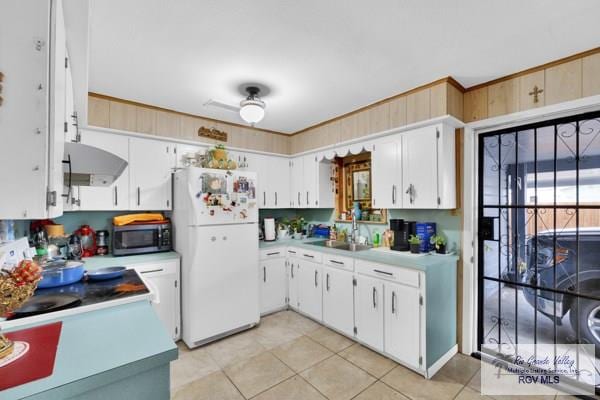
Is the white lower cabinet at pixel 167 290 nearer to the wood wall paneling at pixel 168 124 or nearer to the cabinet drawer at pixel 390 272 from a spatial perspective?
the wood wall paneling at pixel 168 124

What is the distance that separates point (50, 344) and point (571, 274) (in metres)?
3.17

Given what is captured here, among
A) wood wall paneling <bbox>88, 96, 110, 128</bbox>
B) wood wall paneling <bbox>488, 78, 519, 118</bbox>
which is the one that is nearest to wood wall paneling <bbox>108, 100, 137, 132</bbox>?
wood wall paneling <bbox>88, 96, 110, 128</bbox>

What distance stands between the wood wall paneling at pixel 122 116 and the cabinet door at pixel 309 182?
2079 millimetres

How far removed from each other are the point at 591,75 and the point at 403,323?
225 cm

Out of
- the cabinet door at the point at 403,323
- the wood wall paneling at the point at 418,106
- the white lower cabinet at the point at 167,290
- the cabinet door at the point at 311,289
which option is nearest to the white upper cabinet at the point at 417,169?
the wood wall paneling at the point at 418,106

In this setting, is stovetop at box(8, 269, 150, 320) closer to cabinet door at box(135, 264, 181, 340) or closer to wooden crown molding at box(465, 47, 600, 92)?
cabinet door at box(135, 264, 181, 340)

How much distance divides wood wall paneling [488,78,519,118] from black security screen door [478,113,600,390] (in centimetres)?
19

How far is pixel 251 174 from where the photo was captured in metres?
3.04

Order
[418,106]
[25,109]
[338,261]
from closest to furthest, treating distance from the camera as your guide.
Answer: [25,109] < [418,106] < [338,261]

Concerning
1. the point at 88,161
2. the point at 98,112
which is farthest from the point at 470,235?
the point at 98,112

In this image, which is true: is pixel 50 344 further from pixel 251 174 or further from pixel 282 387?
pixel 251 174

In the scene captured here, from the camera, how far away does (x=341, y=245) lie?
3.38 metres

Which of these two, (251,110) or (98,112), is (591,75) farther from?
(98,112)

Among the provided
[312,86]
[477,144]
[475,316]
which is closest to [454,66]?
[477,144]
